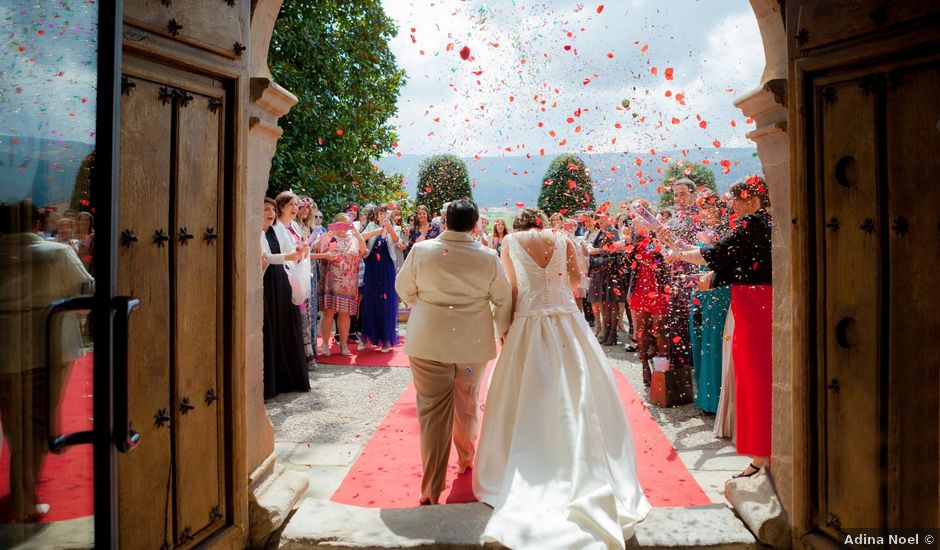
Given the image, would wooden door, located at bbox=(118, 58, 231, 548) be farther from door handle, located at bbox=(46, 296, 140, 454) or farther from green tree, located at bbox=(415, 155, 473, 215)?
green tree, located at bbox=(415, 155, 473, 215)

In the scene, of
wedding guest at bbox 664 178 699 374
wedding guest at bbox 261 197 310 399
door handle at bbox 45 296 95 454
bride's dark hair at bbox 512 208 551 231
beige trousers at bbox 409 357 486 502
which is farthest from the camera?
wedding guest at bbox 261 197 310 399

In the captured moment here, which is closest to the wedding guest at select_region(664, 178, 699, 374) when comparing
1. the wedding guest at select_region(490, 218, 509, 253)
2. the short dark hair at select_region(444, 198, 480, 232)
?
the short dark hair at select_region(444, 198, 480, 232)

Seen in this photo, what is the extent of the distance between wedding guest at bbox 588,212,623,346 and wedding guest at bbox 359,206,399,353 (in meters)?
3.11

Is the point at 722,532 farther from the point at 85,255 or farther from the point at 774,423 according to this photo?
the point at 85,255

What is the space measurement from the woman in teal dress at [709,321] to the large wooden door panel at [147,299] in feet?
13.4

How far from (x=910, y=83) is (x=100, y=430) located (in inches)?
123

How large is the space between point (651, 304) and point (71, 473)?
541 centimetres

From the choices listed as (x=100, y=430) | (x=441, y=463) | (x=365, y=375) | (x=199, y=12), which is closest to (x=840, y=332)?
(x=441, y=463)

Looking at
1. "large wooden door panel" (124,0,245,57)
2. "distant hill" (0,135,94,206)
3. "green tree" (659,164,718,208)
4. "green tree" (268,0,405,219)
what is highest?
"green tree" (268,0,405,219)

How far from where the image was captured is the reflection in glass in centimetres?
159

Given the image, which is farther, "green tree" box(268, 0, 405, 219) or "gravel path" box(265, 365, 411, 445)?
"green tree" box(268, 0, 405, 219)

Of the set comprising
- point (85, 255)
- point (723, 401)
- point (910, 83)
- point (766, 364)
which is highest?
point (910, 83)

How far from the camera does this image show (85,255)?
1.81 meters

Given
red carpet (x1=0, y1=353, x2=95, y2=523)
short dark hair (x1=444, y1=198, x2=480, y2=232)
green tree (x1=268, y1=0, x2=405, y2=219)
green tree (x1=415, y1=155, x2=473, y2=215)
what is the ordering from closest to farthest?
red carpet (x1=0, y1=353, x2=95, y2=523) < short dark hair (x1=444, y1=198, x2=480, y2=232) < green tree (x1=268, y1=0, x2=405, y2=219) < green tree (x1=415, y1=155, x2=473, y2=215)
